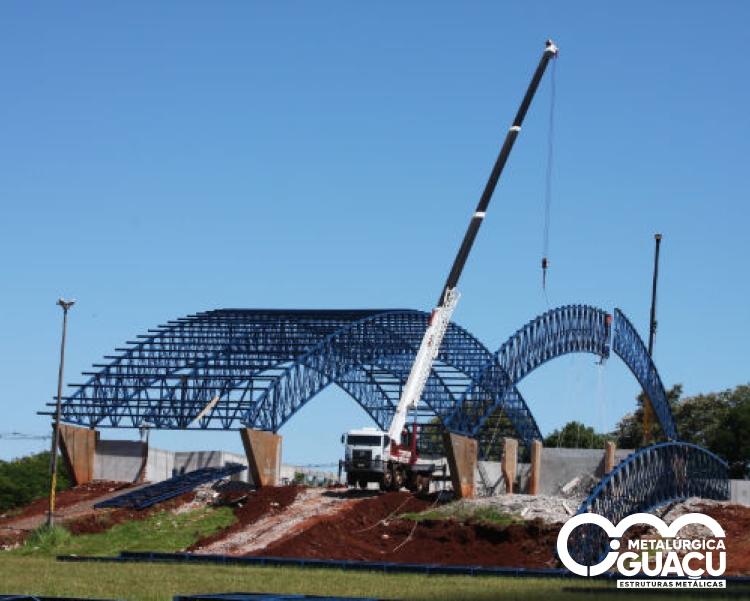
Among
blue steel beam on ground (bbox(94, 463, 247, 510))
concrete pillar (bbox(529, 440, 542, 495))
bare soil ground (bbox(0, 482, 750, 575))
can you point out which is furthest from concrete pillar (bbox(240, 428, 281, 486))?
concrete pillar (bbox(529, 440, 542, 495))

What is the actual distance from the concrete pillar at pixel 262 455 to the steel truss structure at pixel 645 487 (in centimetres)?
2100

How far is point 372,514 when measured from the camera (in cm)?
5500

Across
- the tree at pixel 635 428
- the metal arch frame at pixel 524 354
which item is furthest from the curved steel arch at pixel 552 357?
the tree at pixel 635 428

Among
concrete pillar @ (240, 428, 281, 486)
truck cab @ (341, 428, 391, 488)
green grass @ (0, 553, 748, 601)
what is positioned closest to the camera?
green grass @ (0, 553, 748, 601)

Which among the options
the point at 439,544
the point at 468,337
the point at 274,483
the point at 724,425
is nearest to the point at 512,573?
the point at 439,544

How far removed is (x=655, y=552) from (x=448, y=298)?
24958 mm

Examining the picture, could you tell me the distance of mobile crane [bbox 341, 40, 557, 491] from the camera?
6106 centimetres

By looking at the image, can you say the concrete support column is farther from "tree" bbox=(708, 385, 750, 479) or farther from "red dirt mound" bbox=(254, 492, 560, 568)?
"tree" bbox=(708, 385, 750, 479)

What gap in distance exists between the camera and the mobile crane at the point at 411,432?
6106 cm

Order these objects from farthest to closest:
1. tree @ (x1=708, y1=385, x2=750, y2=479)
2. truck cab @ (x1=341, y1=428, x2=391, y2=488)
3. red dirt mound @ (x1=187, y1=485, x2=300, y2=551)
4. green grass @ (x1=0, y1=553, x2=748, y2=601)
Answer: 1. tree @ (x1=708, y1=385, x2=750, y2=479)
2. truck cab @ (x1=341, y1=428, x2=391, y2=488)
3. red dirt mound @ (x1=187, y1=485, x2=300, y2=551)
4. green grass @ (x1=0, y1=553, x2=748, y2=601)

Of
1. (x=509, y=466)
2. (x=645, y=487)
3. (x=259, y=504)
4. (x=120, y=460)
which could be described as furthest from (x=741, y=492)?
(x=120, y=460)

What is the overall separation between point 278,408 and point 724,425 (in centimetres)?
6247

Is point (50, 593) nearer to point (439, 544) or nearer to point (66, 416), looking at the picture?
point (439, 544)

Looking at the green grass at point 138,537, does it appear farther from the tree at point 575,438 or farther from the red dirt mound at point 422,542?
the tree at point 575,438
